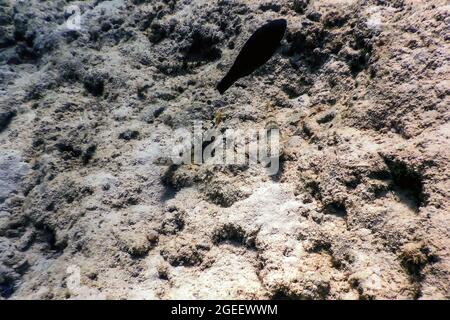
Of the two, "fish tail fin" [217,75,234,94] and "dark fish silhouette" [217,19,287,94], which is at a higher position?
"dark fish silhouette" [217,19,287,94]

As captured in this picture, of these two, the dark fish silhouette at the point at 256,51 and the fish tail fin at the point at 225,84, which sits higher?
the dark fish silhouette at the point at 256,51

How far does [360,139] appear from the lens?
2287 millimetres

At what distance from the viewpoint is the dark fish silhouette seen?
→ 2.94 m

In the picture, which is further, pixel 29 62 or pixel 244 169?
pixel 29 62

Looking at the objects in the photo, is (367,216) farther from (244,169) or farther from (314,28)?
→ (314,28)

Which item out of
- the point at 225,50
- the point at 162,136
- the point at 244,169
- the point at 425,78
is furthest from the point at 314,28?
the point at 162,136

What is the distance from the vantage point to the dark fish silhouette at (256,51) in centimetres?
294

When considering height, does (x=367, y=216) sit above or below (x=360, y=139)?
below

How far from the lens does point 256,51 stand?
2.94m

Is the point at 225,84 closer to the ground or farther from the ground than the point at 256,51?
closer to the ground

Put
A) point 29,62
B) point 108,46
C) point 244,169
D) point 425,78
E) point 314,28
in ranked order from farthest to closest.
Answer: point 29,62 → point 108,46 → point 314,28 → point 244,169 → point 425,78
